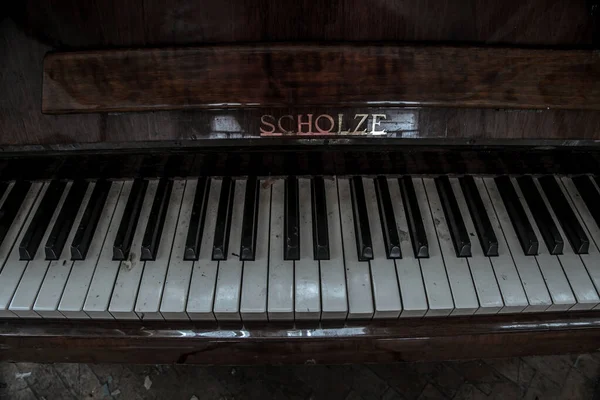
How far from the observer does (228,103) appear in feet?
3.91

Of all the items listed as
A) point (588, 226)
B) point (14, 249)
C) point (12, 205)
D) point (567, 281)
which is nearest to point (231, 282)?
point (14, 249)

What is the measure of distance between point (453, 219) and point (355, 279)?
1.19ft

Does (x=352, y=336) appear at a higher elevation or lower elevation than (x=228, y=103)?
lower

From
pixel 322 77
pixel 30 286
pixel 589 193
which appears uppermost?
pixel 322 77

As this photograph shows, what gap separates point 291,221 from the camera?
129 centimetres

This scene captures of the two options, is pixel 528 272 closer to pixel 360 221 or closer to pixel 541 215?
pixel 541 215

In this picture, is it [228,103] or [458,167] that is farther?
[458,167]

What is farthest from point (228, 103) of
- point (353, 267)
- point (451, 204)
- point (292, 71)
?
point (451, 204)

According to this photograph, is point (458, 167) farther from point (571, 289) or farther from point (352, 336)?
point (352, 336)

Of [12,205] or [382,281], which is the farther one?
[12,205]

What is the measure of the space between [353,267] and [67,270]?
0.81 meters

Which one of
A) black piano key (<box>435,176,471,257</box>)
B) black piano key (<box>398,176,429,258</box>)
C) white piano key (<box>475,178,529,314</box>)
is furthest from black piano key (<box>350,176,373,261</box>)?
white piano key (<box>475,178,529,314</box>)

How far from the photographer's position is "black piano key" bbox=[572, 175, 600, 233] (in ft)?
4.46

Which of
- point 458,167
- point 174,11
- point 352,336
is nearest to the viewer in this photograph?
point 174,11
